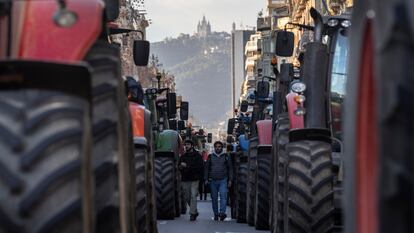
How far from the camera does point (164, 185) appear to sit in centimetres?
2164

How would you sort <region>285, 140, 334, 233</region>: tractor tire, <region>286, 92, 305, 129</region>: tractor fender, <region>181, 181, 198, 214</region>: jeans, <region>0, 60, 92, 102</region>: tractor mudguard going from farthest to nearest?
<region>181, 181, 198, 214</region>: jeans < <region>286, 92, 305, 129</region>: tractor fender < <region>285, 140, 334, 233</region>: tractor tire < <region>0, 60, 92, 102</region>: tractor mudguard

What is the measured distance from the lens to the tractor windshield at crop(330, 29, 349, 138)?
1209 cm

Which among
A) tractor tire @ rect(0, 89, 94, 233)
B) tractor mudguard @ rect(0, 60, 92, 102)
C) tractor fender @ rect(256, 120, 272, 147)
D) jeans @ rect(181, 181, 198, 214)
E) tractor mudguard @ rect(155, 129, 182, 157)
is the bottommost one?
jeans @ rect(181, 181, 198, 214)

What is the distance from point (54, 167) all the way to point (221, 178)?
72.8ft

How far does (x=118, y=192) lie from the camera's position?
18.1ft

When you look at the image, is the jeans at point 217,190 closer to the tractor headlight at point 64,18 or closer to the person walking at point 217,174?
the person walking at point 217,174

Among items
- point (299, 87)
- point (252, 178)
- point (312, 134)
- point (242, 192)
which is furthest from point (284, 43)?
point (242, 192)

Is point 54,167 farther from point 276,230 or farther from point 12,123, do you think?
point 276,230

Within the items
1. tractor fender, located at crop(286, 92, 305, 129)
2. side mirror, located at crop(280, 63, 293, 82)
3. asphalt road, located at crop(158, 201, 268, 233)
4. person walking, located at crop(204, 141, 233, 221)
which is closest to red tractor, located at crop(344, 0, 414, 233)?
tractor fender, located at crop(286, 92, 305, 129)

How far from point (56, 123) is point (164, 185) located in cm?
1725

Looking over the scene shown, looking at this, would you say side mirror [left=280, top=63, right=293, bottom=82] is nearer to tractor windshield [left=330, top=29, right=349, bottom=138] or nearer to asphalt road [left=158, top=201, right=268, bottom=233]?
asphalt road [left=158, top=201, right=268, bottom=233]

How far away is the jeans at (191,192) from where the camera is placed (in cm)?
2554

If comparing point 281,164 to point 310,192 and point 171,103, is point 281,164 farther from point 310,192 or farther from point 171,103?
point 171,103

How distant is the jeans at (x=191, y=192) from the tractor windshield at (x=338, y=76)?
13593 millimetres
